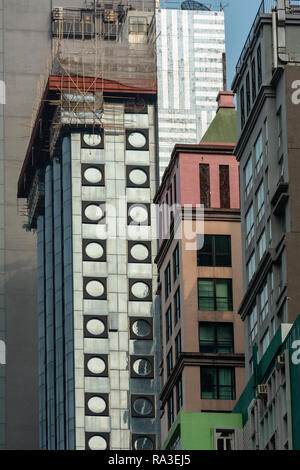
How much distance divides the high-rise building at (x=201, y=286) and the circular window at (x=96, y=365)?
205ft

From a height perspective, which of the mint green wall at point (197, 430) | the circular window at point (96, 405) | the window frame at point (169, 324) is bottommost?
the mint green wall at point (197, 430)

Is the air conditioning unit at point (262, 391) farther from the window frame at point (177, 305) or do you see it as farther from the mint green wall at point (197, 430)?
the window frame at point (177, 305)

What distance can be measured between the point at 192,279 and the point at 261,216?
25.9 m

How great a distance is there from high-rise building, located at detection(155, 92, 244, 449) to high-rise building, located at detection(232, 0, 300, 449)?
17787 mm

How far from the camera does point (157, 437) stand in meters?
193

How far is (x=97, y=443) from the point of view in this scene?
19150 cm

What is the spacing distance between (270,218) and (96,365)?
102004 mm

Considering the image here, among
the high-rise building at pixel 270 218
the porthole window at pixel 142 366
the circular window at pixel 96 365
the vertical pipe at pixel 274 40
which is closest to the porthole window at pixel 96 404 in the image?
the circular window at pixel 96 365

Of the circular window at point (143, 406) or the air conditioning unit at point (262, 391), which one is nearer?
the air conditioning unit at point (262, 391)

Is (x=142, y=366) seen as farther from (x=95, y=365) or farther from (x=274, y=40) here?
(x=274, y=40)

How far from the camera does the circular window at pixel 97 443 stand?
192 meters

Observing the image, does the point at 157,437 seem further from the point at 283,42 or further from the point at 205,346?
the point at 283,42

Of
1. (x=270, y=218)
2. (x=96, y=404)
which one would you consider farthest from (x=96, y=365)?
(x=270, y=218)
